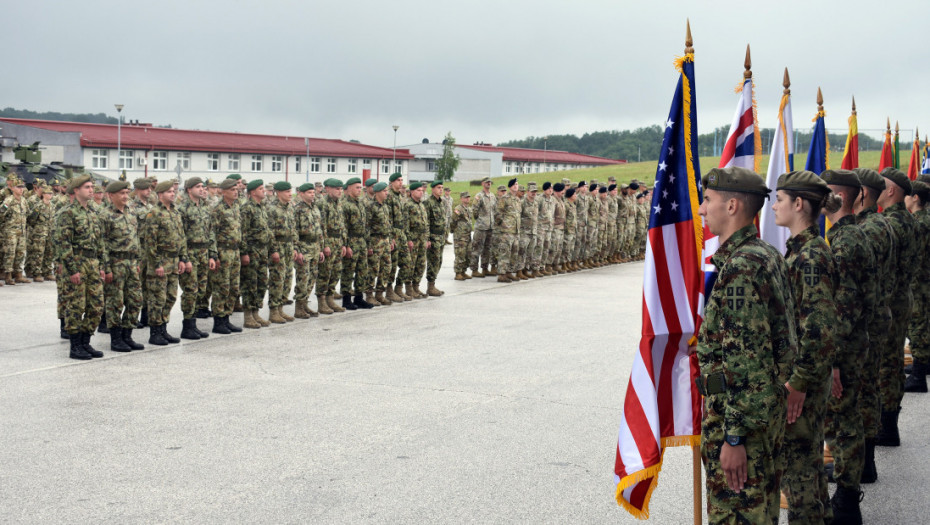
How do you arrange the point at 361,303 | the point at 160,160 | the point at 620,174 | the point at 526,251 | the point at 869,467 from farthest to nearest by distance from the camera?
1. the point at 620,174
2. the point at 160,160
3. the point at 526,251
4. the point at 361,303
5. the point at 869,467

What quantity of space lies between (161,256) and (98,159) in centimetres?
4195

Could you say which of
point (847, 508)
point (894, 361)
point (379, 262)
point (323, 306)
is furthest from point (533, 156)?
point (847, 508)

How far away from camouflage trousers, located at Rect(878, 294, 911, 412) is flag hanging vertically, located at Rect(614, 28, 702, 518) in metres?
2.57

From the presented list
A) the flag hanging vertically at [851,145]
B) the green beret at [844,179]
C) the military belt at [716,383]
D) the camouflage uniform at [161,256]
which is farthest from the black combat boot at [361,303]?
the military belt at [716,383]

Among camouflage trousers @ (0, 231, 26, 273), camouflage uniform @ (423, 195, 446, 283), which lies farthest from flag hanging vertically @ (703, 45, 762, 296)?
camouflage trousers @ (0, 231, 26, 273)

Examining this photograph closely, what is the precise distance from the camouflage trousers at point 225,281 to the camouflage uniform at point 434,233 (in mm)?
4456

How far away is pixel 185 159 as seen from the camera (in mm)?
Result: 51344

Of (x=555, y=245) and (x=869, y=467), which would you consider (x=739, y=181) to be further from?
(x=555, y=245)

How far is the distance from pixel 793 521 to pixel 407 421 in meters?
3.20

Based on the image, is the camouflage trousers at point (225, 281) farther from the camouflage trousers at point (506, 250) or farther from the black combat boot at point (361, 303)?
the camouflage trousers at point (506, 250)

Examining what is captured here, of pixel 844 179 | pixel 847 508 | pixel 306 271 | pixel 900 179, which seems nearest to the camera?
pixel 847 508

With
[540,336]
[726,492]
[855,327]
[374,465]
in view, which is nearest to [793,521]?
[726,492]

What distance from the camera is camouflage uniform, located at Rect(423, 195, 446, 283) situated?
14.8 m

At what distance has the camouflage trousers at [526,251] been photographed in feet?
60.3
